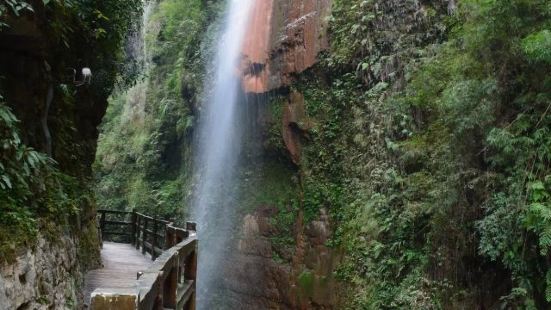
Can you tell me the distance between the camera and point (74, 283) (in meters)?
6.13

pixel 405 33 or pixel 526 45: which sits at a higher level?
pixel 405 33

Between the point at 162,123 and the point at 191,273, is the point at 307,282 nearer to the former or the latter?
the point at 191,273

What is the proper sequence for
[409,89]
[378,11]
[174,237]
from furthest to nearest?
[378,11]
[409,89]
[174,237]

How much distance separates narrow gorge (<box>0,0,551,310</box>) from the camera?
612cm

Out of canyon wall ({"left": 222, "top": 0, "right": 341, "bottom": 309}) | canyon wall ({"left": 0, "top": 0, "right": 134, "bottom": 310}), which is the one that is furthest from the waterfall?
canyon wall ({"left": 0, "top": 0, "right": 134, "bottom": 310})

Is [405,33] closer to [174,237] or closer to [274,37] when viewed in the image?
[274,37]

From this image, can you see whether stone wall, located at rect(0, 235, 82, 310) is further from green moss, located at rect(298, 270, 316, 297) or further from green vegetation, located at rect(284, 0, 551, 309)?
green moss, located at rect(298, 270, 316, 297)

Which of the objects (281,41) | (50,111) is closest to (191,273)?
(50,111)

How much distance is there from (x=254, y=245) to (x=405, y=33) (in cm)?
692

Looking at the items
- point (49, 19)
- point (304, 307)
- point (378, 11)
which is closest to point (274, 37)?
point (378, 11)

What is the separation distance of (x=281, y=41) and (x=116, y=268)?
813 centimetres

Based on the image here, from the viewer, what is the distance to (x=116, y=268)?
931 centimetres

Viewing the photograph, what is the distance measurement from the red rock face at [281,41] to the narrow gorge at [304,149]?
6cm

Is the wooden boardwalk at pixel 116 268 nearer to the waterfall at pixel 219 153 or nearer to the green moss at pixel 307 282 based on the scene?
the waterfall at pixel 219 153
